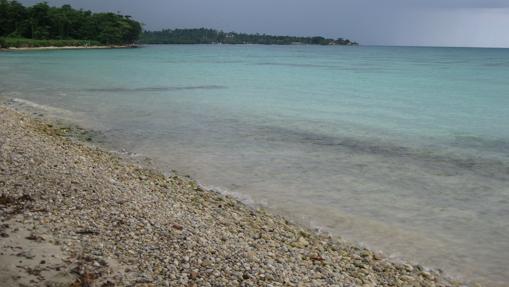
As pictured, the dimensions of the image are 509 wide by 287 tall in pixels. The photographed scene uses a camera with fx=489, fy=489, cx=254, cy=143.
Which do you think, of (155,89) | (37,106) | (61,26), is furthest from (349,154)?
(61,26)

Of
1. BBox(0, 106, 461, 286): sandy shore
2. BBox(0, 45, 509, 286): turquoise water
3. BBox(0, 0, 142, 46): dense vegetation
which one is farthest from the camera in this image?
BBox(0, 0, 142, 46): dense vegetation

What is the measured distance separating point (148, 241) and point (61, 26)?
148810mm

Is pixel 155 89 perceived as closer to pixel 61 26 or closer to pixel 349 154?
pixel 349 154

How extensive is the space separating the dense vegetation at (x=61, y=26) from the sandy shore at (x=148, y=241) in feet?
357

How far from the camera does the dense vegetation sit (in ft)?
424

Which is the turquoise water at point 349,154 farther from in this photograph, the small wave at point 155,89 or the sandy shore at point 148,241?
the sandy shore at point 148,241

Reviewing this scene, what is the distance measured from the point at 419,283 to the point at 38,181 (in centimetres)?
664

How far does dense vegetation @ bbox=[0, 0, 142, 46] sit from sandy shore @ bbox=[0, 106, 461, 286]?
357ft

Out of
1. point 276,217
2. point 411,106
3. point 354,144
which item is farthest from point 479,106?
point 276,217

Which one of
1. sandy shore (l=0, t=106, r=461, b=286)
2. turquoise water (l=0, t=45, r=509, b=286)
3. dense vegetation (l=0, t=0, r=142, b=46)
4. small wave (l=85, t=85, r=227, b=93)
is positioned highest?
dense vegetation (l=0, t=0, r=142, b=46)

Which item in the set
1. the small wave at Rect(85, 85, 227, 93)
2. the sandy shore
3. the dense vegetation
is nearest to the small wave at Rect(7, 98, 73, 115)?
the small wave at Rect(85, 85, 227, 93)

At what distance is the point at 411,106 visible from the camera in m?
28.5

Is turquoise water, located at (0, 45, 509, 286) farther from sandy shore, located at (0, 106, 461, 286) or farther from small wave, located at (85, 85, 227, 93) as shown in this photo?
sandy shore, located at (0, 106, 461, 286)

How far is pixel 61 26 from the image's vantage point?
462 ft
